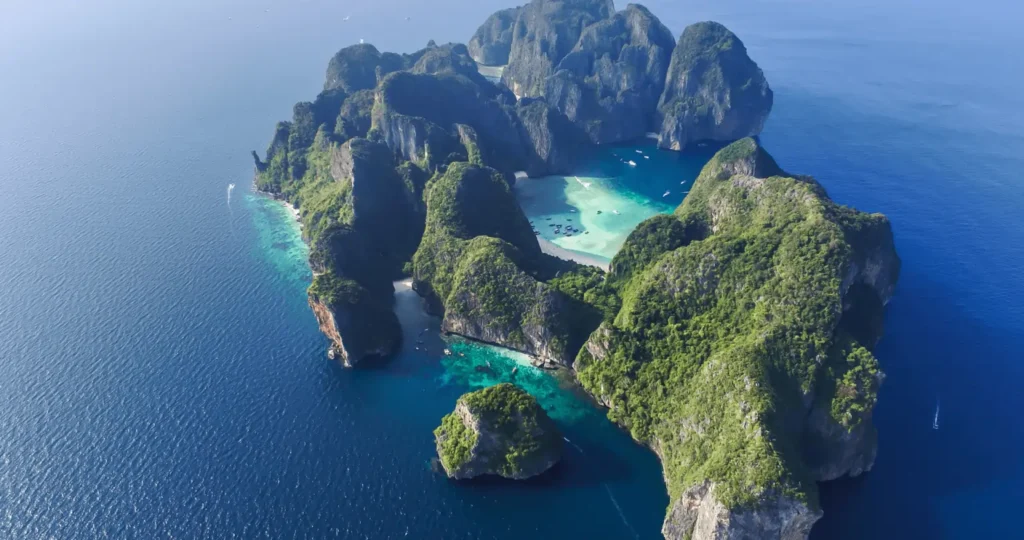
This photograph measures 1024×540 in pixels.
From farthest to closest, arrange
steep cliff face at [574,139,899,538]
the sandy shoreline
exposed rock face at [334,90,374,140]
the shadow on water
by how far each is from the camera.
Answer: exposed rock face at [334,90,374,140] → the sandy shoreline → the shadow on water → steep cliff face at [574,139,899,538]

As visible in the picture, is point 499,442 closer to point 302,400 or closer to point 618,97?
point 302,400

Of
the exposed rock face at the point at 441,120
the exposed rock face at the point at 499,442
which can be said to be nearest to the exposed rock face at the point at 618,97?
the exposed rock face at the point at 441,120

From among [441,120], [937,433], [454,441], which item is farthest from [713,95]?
[454,441]

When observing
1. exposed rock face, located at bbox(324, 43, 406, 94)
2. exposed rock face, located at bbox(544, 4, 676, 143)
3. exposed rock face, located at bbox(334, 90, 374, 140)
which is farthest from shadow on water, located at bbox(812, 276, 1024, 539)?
exposed rock face, located at bbox(324, 43, 406, 94)

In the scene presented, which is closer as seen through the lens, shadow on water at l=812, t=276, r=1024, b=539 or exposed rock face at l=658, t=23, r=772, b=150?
shadow on water at l=812, t=276, r=1024, b=539

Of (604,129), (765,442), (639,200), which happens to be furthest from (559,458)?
(604,129)

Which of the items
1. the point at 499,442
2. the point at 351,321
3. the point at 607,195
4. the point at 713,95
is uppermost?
the point at 713,95

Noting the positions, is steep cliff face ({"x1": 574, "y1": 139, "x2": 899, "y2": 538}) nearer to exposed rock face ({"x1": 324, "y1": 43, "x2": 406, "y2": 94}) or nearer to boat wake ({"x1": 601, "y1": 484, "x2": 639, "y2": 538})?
boat wake ({"x1": 601, "y1": 484, "x2": 639, "y2": 538})
